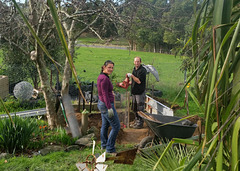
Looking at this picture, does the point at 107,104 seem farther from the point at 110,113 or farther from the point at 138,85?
the point at 138,85

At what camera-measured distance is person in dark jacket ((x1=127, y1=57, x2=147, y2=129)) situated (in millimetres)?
6086

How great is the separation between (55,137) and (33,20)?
2494 millimetres

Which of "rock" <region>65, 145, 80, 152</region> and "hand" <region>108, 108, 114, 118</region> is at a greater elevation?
"hand" <region>108, 108, 114, 118</region>

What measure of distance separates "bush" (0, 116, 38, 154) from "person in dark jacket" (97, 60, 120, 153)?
1367mm

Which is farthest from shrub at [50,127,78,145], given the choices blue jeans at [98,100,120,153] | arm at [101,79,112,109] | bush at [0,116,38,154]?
arm at [101,79,112,109]

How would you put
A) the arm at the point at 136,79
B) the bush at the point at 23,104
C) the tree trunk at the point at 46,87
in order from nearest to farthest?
the tree trunk at the point at 46,87 < the arm at the point at 136,79 < the bush at the point at 23,104

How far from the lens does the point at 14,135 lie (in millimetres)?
4430

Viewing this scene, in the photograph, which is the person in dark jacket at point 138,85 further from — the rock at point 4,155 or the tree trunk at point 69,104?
the rock at point 4,155

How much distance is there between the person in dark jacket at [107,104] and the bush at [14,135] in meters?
1.37

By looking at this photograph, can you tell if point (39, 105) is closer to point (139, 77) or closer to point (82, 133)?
point (82, 133)

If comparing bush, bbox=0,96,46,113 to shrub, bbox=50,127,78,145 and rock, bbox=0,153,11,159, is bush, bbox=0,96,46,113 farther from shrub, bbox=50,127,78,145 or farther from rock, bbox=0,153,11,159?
rock, bbox=0,153,11,159

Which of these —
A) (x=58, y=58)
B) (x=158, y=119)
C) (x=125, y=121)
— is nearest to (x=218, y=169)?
(x=158, y=119)

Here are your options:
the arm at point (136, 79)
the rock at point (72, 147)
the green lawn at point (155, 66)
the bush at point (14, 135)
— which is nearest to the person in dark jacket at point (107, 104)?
the rock at point (72, 147)

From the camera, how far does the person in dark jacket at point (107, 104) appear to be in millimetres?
4367
